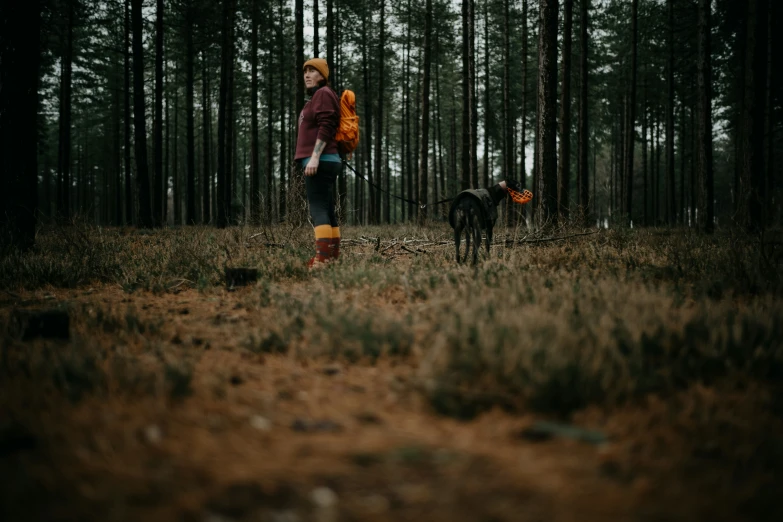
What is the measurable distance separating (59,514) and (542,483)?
1420 millimetres

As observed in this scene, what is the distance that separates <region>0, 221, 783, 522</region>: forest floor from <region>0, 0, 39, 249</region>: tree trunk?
4.57m

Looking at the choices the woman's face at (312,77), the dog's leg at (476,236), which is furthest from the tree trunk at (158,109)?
the dog's leg at (476,236)

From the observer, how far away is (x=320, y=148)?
19.9 ft

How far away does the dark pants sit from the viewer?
6.27m

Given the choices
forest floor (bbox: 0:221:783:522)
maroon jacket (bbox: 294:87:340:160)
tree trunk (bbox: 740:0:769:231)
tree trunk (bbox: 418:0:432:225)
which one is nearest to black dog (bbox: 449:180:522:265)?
maroon jacket (bbox: 294:87:340:160)

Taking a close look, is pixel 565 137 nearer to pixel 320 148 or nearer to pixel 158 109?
pixel 320 148

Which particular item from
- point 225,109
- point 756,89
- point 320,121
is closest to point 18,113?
point 320,121

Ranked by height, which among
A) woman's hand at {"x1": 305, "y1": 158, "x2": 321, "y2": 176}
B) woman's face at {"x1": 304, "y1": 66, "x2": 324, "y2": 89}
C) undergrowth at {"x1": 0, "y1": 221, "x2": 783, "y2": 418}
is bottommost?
undergrowth at {"x1": 0, "y1": 221, "x2": 783, "y2": 418}

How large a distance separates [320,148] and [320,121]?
350 millimetres

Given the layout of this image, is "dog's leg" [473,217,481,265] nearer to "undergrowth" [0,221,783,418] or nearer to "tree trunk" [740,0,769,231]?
"undergrowth" [0,221,783,418]

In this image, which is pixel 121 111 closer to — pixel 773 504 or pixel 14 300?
pixel 14 300

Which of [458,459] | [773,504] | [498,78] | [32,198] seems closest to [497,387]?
[458,459]

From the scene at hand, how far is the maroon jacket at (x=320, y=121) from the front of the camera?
238 inches

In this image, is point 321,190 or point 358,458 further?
point 321,190
